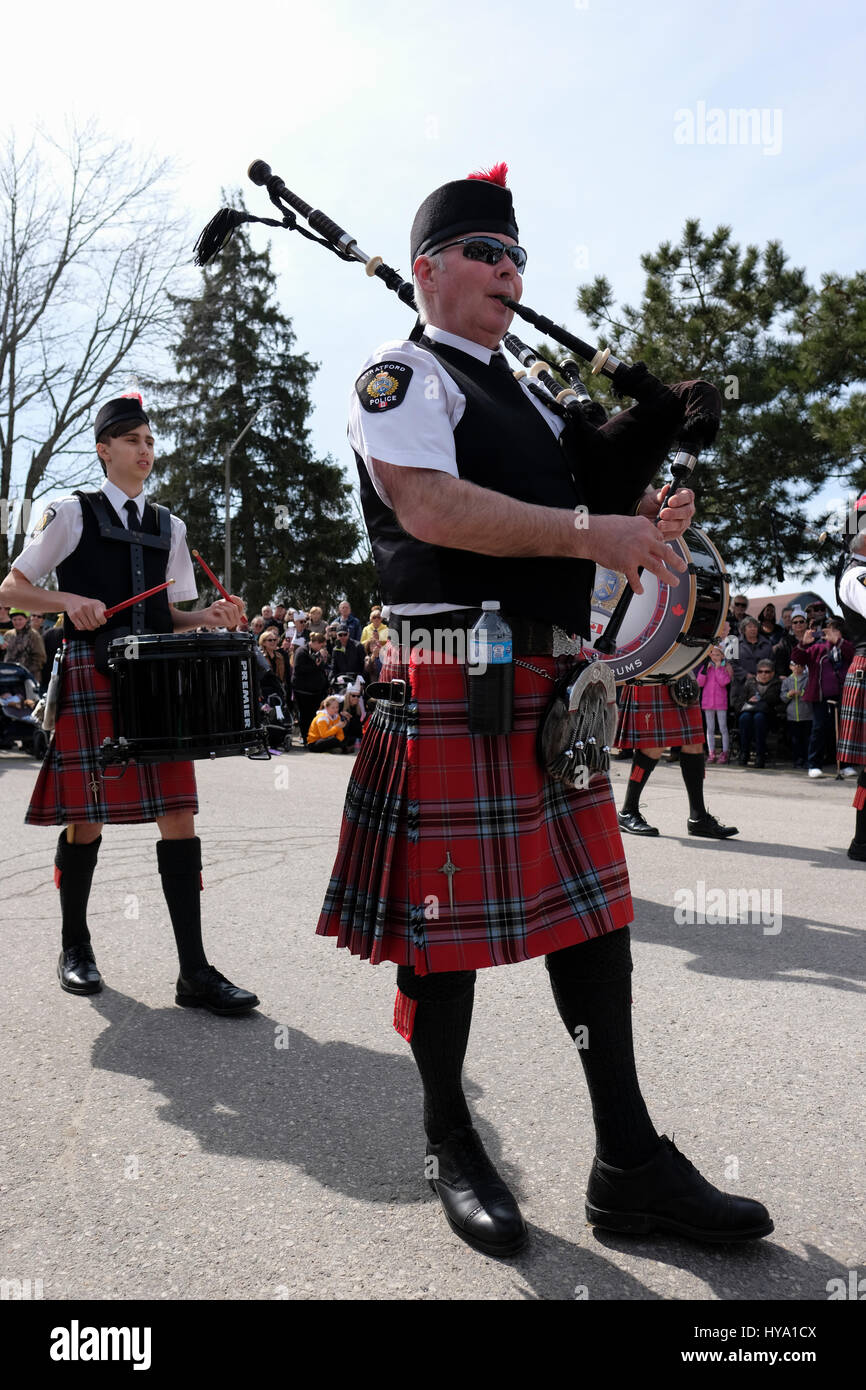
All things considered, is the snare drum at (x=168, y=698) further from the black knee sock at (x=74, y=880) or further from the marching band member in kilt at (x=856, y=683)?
the marching band member in kilt at (x=856, y=683)

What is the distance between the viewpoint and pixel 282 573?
31.5 m

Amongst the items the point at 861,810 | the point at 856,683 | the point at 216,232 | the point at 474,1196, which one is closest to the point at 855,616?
the point at 856,683

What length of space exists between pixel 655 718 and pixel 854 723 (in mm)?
991

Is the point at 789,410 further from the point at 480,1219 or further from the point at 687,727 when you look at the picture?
the point at 480,1219

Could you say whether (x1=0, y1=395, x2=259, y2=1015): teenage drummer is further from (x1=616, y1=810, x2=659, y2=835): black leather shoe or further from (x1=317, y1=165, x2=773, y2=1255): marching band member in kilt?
A: (x1=616, y1=810, x2=659, y2=835): black leather shoe

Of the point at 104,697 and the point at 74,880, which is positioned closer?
the point at 104,697

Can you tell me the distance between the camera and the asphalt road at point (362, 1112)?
70.7 inches

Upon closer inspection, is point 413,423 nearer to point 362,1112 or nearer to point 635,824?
point 362,1112

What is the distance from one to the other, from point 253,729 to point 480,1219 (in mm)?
1644

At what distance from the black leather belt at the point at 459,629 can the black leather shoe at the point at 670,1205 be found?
35.6 inches

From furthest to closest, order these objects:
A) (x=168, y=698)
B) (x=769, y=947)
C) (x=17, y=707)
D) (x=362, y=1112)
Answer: (x=17, y=707) → (x=769, y=947) → (x=168, y=698) → (x=362, y=1112)

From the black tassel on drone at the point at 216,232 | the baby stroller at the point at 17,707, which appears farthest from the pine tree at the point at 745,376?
the black tassel on drone at the point at 216,232

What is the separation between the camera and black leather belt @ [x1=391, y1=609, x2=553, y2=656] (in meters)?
1.92

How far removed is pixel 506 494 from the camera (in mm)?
1902
